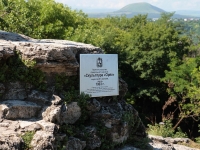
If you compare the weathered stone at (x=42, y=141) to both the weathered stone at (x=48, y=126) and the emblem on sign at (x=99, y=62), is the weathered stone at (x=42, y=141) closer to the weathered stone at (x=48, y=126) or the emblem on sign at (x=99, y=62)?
the weathered stone at (x=48, y=126)

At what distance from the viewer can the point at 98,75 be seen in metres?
6.59

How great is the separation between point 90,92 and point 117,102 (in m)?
0.94

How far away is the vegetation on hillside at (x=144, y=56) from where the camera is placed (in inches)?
580

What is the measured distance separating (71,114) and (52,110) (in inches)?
22.2

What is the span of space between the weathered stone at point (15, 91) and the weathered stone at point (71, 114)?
872 millimetres

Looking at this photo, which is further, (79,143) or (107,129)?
(107,129)

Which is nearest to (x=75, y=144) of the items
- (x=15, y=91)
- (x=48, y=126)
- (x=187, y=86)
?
(x=48, y=126)

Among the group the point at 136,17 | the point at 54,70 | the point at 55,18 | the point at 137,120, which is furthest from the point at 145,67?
the point at 136,17

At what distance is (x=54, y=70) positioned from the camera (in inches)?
245

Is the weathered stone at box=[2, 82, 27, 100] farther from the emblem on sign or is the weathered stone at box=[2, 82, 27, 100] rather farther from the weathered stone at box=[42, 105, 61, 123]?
the emblem on sign

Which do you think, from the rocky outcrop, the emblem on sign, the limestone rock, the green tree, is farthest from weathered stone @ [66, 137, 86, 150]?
the green tree

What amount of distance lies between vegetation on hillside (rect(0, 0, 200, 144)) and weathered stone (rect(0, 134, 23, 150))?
8.79 m

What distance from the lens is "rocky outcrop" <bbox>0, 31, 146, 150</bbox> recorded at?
17.2ft

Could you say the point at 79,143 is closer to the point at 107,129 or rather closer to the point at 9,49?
the point at 107,129
